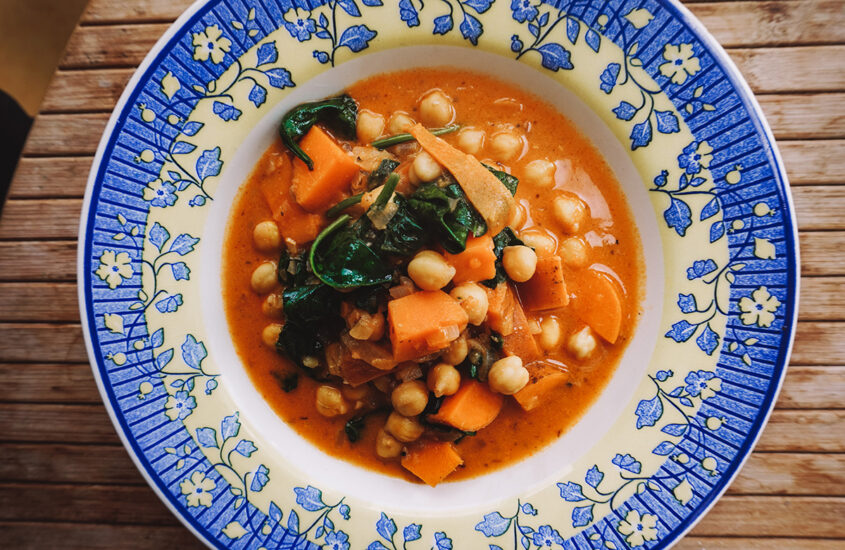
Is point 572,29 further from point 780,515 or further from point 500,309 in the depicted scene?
point 780,515

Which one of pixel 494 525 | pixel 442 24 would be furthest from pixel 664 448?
pixel 442 24

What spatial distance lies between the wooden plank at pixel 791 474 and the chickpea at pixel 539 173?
87.8 inches

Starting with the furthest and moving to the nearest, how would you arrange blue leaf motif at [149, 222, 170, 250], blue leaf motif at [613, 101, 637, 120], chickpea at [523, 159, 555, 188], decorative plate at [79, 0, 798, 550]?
chickpea at [523, 159, 555, 188]
blue leaf motif at [613, 101, 637, 120]
blue leaf motif at [149, 222, 170, 250]
decorative plate at [79, 0, 798, 550]

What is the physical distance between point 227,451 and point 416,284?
1486 mm

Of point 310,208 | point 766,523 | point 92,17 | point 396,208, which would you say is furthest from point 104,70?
point 766,523

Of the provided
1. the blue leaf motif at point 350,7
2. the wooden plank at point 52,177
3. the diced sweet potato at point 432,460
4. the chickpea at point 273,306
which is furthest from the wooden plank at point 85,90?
the diced sweet potato at point 432,460

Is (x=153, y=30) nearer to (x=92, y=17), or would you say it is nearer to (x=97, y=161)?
(x=92, y=17)

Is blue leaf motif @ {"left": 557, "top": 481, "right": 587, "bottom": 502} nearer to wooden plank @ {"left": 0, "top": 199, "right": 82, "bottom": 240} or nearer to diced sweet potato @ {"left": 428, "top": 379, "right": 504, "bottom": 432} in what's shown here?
diced sweet potato @ {"left": 428, "top": 379, "right": 504, "bottom": 432}

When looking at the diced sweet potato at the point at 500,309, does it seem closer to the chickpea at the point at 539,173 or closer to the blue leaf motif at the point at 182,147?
the chickpea at the point at 539,173

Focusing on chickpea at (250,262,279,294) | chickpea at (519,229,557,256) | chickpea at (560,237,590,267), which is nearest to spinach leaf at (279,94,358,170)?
chickpea at (250,262,279,294)

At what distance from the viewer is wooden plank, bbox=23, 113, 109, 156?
3807 mm

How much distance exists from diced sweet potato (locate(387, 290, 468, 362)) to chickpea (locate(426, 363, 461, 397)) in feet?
0.73

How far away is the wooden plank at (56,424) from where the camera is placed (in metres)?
3.84

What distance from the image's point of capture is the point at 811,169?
3781 mm
